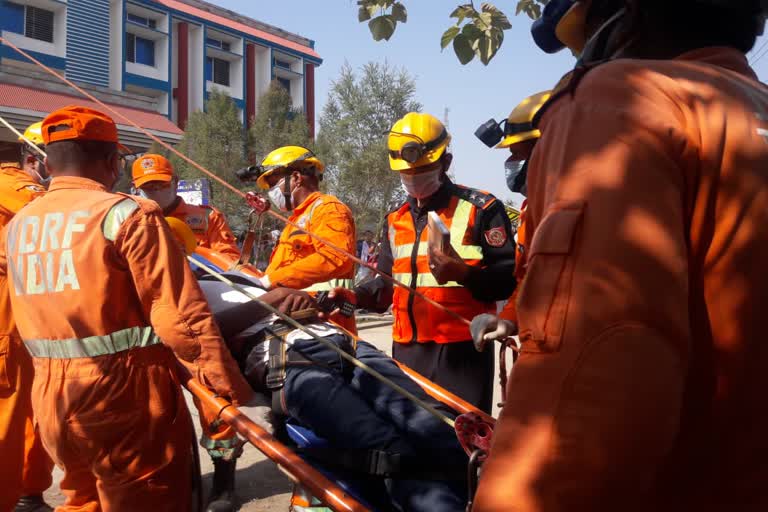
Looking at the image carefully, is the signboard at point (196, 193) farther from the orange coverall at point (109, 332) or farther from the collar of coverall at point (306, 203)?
the orange coverall at point (109, 332)

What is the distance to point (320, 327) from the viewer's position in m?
2.94

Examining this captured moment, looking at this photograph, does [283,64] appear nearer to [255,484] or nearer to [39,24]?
[39,24]

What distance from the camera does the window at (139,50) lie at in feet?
97.2

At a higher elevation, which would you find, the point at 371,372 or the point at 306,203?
the point at 306,203

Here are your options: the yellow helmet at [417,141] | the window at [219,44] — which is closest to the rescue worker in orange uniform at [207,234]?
the yellow helmet at [417,141]

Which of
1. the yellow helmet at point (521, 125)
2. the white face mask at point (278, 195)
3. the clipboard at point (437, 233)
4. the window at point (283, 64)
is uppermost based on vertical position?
the window at point (283, 64)

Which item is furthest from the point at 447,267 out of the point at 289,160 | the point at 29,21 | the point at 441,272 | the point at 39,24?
the point at 39,24

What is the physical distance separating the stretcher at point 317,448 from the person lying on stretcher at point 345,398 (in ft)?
0.16

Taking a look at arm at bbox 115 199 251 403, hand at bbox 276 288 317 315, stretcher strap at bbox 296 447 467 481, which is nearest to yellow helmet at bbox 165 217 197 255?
hand at bbox 276 288 317 315

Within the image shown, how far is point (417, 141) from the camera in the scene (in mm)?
3564

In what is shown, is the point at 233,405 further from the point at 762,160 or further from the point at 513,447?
the point at 762,160

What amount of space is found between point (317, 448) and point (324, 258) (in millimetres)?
1866

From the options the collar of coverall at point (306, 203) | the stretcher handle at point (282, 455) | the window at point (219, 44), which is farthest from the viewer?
the window at point (219, 44)

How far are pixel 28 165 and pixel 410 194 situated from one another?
8.30ft
